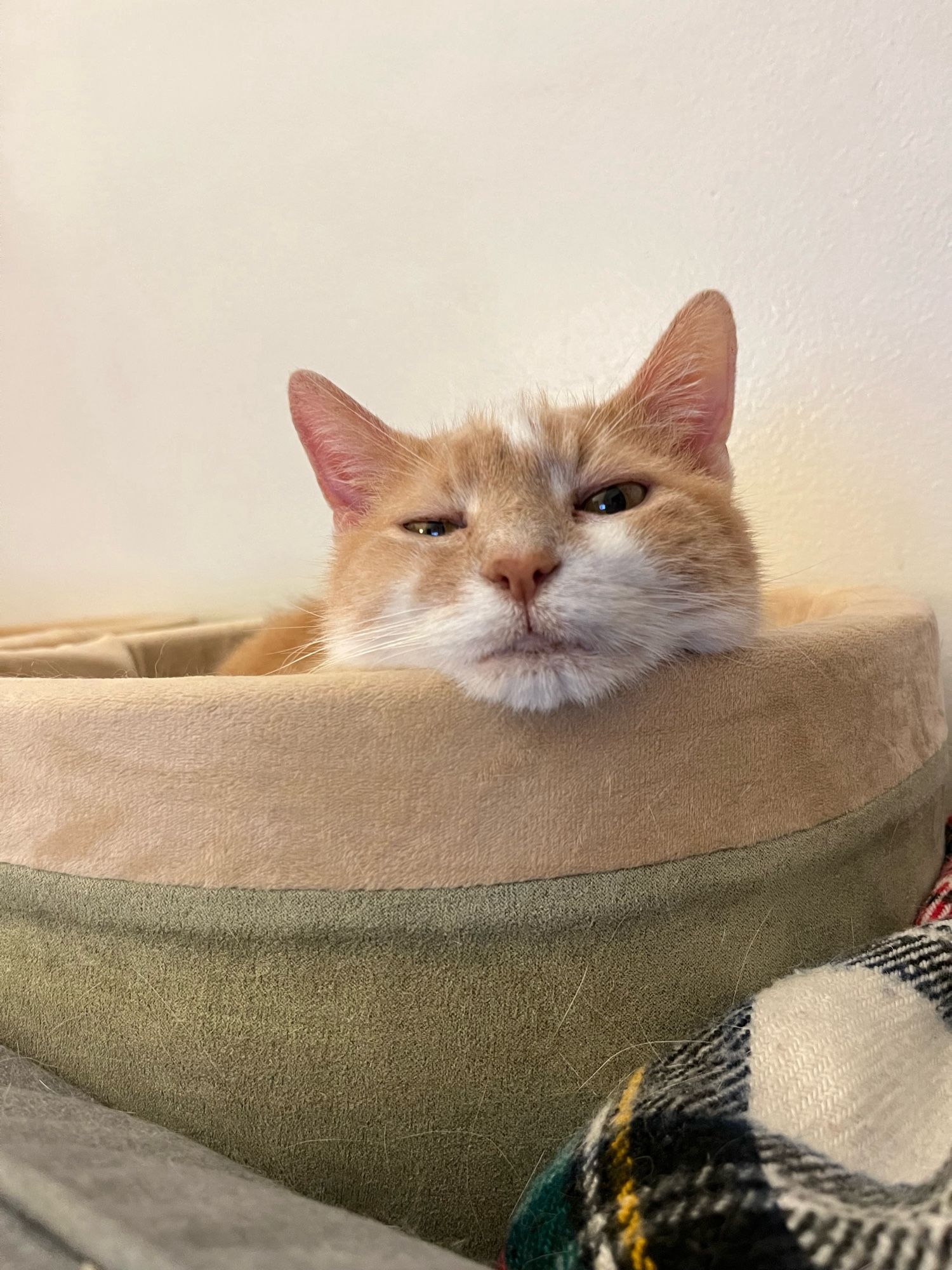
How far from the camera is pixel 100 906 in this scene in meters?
0.78

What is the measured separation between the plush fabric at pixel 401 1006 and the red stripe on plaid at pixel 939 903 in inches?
16.0

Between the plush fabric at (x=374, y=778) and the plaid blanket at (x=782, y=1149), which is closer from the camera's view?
the plaid blanket at (x=782, y=1149)

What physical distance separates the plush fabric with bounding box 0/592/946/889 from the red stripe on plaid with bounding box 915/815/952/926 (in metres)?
0.43

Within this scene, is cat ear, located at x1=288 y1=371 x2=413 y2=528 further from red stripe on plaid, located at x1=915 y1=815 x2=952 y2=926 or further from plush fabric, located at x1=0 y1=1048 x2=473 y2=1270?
red stripe on plaid, located at x1=915 y1=815 x2=952 y2=926

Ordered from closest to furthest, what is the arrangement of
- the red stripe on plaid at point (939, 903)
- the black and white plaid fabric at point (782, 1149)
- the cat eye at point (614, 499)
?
the black and white plaid fabric at point (782, 1149) < the cat eye at point (614, 499) < the red stripe on plaid at point (939, 903)

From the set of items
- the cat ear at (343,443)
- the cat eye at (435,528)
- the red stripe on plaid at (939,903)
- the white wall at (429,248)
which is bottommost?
the red stripe on plaid at (939,903)

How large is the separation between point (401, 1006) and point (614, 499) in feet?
2.10

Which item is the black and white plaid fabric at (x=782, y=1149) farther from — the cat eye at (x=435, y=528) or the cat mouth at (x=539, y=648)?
the cat eye at (x=435, y=528)

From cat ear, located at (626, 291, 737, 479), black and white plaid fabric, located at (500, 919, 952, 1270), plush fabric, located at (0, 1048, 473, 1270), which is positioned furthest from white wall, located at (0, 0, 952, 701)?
plush fabric, located at (0, 1048, 473, 1270)

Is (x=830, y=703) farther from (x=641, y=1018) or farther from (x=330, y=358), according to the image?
(x=330, y=358)

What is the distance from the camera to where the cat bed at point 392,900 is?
75 cm

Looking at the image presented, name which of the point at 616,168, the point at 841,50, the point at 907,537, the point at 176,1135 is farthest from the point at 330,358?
the point at 176,1135

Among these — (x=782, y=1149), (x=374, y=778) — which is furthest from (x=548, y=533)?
(x=782, y=1149)

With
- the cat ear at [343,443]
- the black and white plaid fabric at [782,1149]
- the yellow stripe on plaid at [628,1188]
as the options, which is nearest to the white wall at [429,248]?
the cat ear at [343,443]
